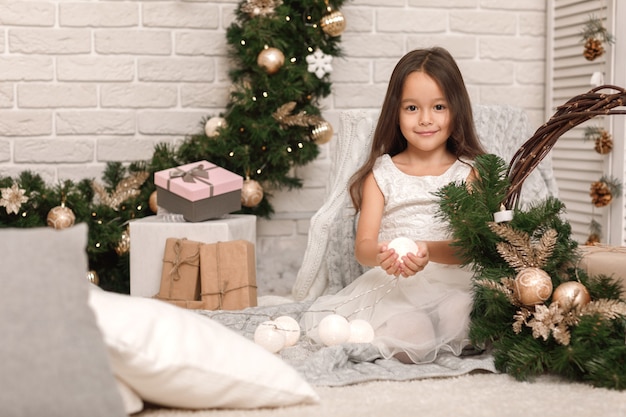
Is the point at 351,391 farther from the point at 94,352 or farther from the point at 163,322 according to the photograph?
the point at 94,352

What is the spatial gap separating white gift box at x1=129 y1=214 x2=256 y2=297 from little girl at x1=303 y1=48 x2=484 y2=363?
20.8 inches

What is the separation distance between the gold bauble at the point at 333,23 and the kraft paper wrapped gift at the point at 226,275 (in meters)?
0.92

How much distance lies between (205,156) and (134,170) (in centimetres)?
28

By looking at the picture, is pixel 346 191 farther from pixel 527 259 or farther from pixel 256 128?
pixel 527 259

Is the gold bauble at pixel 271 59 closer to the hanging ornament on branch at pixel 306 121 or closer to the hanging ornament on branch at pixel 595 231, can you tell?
the hanging ornament on branch at pixel 306 121

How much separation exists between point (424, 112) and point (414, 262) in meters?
0.48

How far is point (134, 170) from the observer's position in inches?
122

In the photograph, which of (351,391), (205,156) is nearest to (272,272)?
(205,156)

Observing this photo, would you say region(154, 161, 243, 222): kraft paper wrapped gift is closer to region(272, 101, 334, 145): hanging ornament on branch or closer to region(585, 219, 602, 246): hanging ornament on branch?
region(272, 101, 334, 145): hanging ornament on branch

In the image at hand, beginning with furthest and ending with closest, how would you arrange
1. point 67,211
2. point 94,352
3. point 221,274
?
point 67,211 < point 221,274 < point 94,352

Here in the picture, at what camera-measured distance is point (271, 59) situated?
2996 mm

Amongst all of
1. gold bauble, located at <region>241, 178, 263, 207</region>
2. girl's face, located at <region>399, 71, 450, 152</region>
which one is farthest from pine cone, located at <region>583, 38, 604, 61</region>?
gold bauble, located at <region>241, 178, 263, 207</region>

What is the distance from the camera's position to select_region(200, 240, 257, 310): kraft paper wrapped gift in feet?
8.35

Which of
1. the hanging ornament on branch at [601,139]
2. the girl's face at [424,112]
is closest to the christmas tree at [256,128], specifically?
the girl's face at [424,112]
